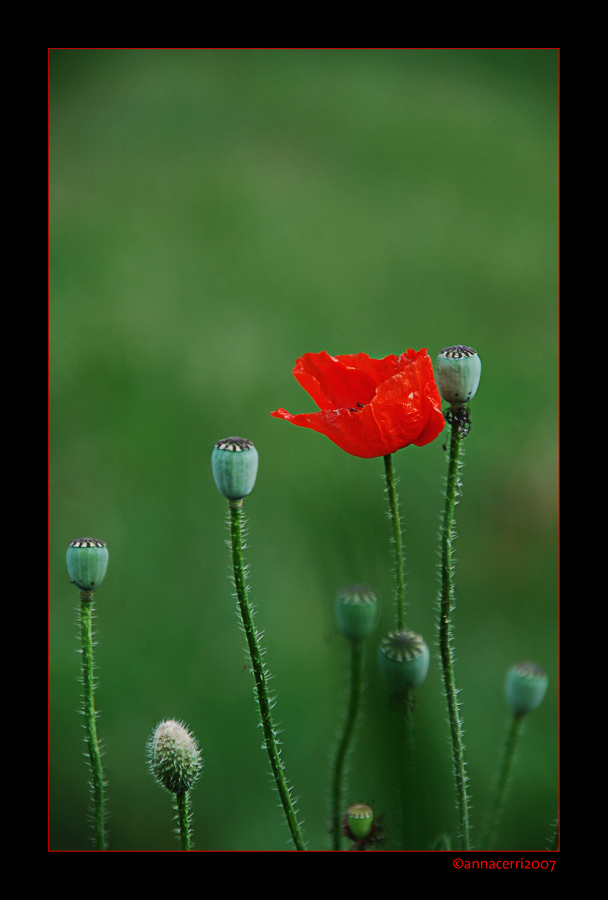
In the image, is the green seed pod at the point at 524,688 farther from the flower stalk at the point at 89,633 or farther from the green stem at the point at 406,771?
the flower stalk at the point at 89,633

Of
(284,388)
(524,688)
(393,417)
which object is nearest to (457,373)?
(393,417)

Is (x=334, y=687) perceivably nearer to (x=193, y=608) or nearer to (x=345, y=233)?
(x=193, y=608)

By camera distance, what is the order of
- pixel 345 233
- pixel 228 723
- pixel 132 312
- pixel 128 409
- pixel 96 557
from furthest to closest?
pixel 345 233 → pixel 132 312 → pixel 128 409 → pixel 228 723 → pixel 96 557

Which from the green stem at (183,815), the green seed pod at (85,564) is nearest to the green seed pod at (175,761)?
the green stem at (183,815)

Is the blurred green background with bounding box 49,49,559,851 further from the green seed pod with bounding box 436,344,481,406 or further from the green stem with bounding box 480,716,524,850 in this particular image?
the green seed pod with bounding box 436,344,481,406

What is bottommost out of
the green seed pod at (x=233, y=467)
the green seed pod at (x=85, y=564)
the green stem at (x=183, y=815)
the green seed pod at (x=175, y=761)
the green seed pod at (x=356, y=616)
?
the green stem at (x=183, y=815)
